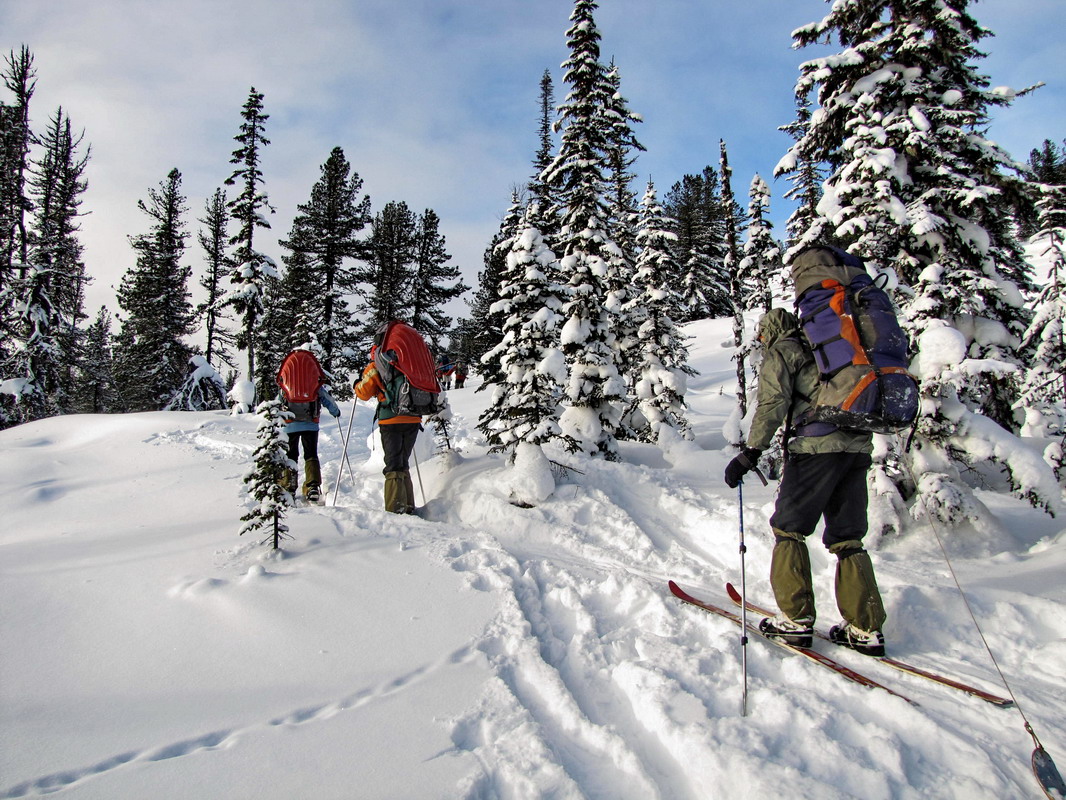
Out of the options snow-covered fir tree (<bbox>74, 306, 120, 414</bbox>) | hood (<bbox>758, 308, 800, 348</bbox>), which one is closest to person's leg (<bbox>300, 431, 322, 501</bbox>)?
hood (<bbox>758, 308, 800, 348</bbox>)

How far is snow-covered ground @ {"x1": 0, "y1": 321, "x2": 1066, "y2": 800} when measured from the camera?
2.26m

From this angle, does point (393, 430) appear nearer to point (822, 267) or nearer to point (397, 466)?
point (397, 466)

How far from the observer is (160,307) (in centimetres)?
2978

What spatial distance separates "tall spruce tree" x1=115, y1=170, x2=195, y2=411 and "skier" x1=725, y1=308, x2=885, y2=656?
33.8 m

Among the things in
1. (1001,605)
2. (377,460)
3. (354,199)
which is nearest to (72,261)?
(354,199)

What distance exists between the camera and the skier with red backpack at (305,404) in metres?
7.45

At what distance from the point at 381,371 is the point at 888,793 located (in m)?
5.89

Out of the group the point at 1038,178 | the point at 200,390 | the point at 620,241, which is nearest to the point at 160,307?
the point at 200,390

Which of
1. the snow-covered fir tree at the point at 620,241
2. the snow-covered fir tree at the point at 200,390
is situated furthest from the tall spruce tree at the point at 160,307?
the snow-covered fir tree at the point at 620,241

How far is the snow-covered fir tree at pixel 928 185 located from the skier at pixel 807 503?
3.13m

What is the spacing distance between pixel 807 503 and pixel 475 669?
259cm

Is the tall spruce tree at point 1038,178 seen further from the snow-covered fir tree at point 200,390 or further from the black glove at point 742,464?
the snow-covered fir tree at point 200,390

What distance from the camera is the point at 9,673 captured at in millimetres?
2637

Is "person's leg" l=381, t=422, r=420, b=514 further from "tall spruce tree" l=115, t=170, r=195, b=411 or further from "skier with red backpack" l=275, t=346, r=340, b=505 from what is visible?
"tall spruce tree" l=115, t=170, r=195, b=411
